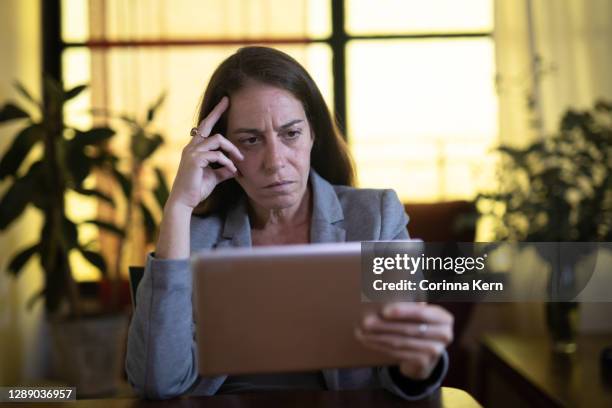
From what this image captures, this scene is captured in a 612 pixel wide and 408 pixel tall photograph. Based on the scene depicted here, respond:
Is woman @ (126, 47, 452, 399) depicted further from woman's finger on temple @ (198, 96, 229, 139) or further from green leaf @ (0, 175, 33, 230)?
green leaf @ (0, 175, 33, 230)

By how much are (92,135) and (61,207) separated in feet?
1.06

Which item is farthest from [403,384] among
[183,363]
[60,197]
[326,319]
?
[60,197]

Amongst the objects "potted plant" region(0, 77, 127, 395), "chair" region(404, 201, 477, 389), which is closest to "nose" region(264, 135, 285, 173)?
"chair" region(404, 201, 477, 389)

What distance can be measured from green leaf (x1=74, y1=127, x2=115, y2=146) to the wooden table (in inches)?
67.1

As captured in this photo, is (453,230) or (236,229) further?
(453,230)

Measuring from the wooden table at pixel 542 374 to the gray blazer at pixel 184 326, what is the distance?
0.76 metres

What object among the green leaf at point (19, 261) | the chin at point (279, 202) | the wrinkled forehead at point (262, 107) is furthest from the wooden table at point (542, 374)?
the green leaf at point (19, 261)

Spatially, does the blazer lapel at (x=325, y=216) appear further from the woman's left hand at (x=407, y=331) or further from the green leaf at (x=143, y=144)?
the green leaf at (x=143, y=144)

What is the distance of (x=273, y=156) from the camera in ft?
3.92

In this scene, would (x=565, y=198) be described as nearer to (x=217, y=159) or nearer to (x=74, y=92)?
(x=217, y=159)

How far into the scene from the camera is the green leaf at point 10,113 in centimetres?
246

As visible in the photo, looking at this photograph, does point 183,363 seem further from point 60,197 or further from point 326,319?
point 60,197

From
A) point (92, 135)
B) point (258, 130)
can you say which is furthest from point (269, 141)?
point (92, 135)

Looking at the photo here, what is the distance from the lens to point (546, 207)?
205cm
